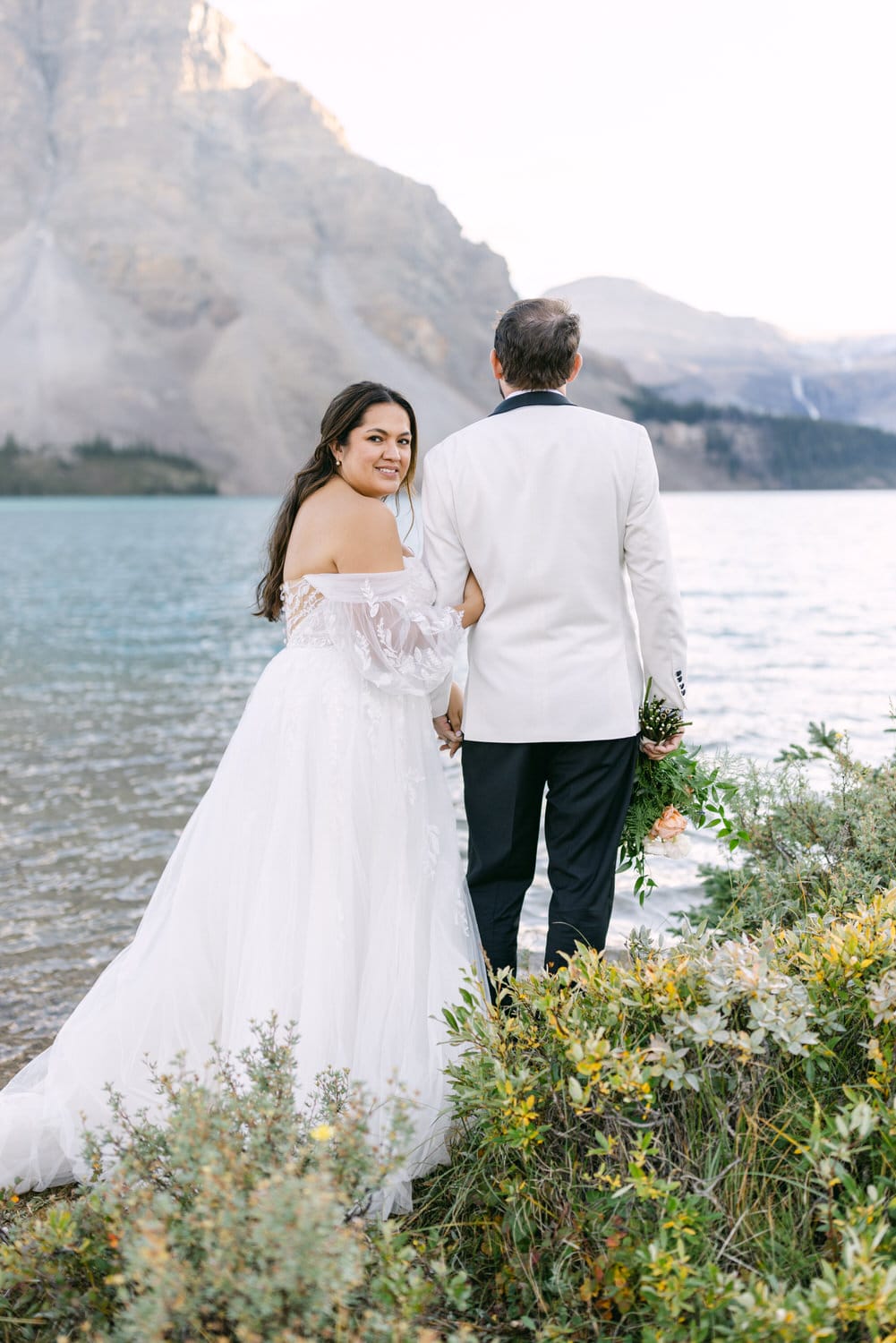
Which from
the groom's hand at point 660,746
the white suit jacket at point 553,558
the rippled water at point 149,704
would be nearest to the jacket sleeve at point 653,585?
the white suit jacket at point 553,558

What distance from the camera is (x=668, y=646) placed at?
3.75 metres

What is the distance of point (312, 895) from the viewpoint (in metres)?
3.50

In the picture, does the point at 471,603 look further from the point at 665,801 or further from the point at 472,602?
the point at 665,801

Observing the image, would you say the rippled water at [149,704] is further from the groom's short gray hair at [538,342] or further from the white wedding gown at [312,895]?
the groom's short gray hair at [538,342]

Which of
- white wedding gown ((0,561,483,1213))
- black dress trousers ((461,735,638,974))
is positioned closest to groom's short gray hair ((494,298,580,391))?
white wedding gown ((0,561,483,1213))

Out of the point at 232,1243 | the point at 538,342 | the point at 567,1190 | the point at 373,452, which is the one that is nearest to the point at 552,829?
the point at 567,1190

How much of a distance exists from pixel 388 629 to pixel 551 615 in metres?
0.58

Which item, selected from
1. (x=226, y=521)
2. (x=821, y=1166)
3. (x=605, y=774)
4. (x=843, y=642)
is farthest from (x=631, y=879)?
(x=226, y=521)

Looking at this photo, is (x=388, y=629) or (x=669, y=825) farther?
(x=669, y=825)

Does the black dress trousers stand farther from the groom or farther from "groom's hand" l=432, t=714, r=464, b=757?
"groom's hand" l=432, t=714, r=464, b=757

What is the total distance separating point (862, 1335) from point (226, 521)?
93.8 meters

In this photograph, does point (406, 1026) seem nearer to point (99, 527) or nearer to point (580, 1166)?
point (580, 1166)

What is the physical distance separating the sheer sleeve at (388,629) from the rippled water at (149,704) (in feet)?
9.78

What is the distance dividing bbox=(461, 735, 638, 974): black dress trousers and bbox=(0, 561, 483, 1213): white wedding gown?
0.43 ft
